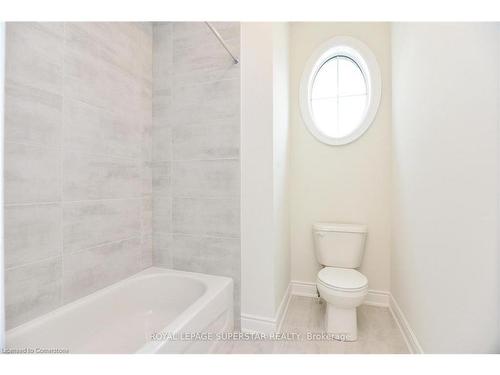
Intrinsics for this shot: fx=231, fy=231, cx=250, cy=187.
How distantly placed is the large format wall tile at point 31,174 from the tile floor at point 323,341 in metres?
1.21

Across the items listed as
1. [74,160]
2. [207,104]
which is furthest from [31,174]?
[207,104]

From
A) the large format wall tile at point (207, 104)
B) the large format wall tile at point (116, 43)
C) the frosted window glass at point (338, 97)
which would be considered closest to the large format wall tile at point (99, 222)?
the large format wall tile at point (207, 104)

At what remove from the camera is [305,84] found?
2086 millimetres

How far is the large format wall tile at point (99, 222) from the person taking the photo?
123cm

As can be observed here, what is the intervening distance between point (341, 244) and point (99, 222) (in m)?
1.74

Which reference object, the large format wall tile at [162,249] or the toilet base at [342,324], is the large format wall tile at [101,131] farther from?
the toilet base at [342,324]

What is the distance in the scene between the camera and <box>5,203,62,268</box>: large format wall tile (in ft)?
3.21

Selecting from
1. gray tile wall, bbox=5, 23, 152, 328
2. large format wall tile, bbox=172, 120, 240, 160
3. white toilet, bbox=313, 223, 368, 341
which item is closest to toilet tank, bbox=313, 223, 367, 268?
white toilet, bbox=313, 223, 368, 341

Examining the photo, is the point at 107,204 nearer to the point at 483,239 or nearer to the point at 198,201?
the point at 198,201

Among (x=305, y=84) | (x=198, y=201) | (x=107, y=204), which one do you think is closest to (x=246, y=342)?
(x=198, y=201)

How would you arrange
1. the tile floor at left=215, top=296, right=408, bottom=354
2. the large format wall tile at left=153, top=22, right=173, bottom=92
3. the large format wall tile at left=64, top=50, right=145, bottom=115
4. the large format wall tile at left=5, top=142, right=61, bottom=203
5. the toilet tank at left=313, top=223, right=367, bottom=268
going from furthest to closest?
the toilet tank at left=313, top=223, right=367, bottom=268
the large format wall tile at left=153, top=22, right=173, bottom=92
the tile floor at left=215, top=296, right=408, bottom=354
the large format wall tile at left=64, top=50, right=145, bottom=115
the large format wall tile at left=5, top=142, right=61, bottom=203

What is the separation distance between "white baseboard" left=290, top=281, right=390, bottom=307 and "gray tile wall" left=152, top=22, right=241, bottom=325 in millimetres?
769

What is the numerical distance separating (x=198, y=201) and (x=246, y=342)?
0.97 meters

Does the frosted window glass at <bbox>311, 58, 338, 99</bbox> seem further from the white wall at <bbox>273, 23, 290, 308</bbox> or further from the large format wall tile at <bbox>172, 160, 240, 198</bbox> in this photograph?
the large format wall tile at <bbox>172, 160, 240, 198</bbox>
